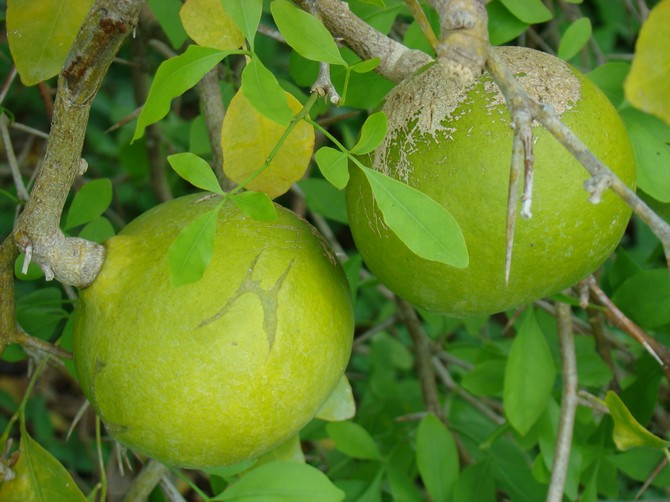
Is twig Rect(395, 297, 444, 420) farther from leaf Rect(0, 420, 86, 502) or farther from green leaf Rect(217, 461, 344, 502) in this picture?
leaf Rect(0, 420, 86, 502)

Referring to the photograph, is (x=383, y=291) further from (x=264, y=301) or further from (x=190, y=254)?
(x=190, y=254)

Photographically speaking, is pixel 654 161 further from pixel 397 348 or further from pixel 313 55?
pixel 397 348


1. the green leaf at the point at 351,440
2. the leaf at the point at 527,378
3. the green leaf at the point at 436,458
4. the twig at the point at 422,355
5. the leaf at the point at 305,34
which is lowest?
the twig at the point at 422,355

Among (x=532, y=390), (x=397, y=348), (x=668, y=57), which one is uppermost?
(x=668, y=57)

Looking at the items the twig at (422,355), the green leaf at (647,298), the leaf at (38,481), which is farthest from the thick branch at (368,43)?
the twig at (422,355)

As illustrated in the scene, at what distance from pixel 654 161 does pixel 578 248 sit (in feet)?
1.15

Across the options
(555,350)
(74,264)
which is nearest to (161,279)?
(74,264)

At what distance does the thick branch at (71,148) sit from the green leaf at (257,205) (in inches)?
9.7

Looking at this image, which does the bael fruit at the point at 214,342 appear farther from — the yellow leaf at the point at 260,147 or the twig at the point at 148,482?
the twig at the point at 148,482

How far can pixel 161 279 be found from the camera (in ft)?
3.84

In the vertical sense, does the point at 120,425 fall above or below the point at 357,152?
below

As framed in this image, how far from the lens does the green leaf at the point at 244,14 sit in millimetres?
1078

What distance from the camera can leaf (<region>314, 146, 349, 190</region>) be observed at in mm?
1076

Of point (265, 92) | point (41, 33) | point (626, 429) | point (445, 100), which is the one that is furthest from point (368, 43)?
point (626, 429)
